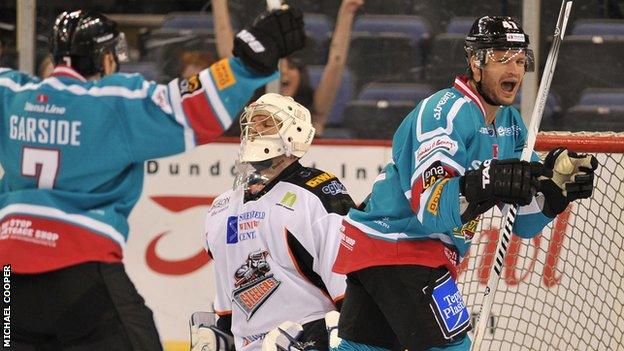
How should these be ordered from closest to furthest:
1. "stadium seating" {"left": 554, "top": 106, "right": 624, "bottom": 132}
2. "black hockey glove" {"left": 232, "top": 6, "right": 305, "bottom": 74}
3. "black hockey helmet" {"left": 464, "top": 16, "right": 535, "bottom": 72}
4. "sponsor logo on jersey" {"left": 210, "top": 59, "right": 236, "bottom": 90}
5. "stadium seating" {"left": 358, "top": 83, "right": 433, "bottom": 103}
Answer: "black hockey glove" {"left": 232, "top": 6, "right": 305, "bottom": 74} → "sponsor logo on jersey" {"left": 210, "top": 59, "right": 236, "bottom": 90} → "black hockey helmet" {"left": 464, "top": 16, "right": 535, "bottom": 72} → "stadium seating" {"left": 554, "top": 106, "right": 624, "bottom": 132} → "stadium seating" {"left": 358, "top": 83, "right": 433, "bottom": 103}

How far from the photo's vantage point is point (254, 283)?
3.93 metres

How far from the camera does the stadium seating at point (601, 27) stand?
5.39m

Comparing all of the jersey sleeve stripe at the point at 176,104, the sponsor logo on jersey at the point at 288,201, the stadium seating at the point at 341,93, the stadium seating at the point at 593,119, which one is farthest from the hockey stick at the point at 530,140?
the stadium seating at the point at 341,93

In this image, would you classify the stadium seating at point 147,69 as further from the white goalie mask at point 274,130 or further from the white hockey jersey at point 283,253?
the white hockey jersey at point 283,253

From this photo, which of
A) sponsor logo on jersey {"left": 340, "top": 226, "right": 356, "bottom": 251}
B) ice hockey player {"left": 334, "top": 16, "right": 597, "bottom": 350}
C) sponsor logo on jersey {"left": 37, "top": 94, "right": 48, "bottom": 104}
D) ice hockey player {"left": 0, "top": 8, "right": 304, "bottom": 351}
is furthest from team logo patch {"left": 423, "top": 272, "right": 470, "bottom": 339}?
sponsor logo on jersey {"left": 37, "top": 94, "right": 48, "bottom": 104}

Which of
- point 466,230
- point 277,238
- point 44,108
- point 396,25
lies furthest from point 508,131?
point 396,25

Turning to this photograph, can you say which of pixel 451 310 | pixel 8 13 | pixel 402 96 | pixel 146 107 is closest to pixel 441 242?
pixel 451 310

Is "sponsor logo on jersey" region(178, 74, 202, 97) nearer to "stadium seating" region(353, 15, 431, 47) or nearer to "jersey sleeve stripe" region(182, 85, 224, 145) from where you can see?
"jersey sleeve stripe" region(182, 85, 224, 145)

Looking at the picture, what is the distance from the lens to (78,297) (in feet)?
10.8

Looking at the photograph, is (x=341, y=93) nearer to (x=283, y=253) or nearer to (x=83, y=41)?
(x=283, y=253)

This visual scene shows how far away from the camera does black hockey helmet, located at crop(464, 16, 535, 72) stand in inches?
141

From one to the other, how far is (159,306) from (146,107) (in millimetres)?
2401

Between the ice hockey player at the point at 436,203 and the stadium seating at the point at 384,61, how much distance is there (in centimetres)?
182

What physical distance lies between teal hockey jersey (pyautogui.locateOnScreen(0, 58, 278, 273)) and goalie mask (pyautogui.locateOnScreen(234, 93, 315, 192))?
2.20ft
